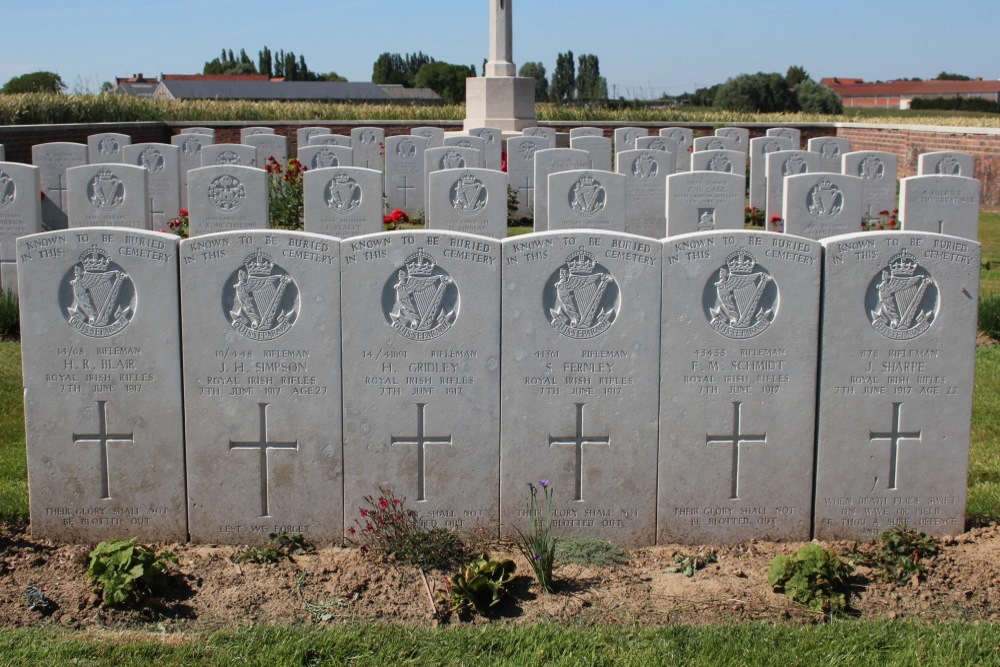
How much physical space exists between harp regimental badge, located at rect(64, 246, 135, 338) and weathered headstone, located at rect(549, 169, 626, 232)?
582 centimetres

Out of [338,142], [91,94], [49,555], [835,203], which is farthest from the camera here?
[91,94]

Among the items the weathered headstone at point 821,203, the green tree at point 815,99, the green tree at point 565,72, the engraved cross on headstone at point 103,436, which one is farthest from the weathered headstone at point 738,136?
the green tree at point 565,72

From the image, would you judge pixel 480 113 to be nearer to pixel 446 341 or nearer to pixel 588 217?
pixel 588 217

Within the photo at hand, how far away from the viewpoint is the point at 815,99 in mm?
41938

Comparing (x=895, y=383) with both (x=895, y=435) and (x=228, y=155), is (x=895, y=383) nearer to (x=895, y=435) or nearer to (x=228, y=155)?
(x=895, y=435)

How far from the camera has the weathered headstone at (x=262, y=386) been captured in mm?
4730

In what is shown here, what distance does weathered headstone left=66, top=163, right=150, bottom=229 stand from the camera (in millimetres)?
10156

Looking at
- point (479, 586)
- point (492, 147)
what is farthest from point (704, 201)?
point (492, 147)

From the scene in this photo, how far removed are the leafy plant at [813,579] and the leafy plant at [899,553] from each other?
0.28 meters

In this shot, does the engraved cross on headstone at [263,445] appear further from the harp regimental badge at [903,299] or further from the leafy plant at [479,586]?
the harp regimental badge at [903,299]

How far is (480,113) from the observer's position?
20.5m

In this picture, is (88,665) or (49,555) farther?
(49,555)

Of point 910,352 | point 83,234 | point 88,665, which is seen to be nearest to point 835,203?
point 910,352

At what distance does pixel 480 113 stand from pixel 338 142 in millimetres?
5022
